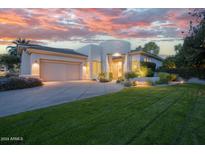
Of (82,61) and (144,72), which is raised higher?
(82,61)

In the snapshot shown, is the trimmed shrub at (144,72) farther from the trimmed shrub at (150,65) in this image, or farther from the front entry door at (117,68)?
the front entry door at (117,68)

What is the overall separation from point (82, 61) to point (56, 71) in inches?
141

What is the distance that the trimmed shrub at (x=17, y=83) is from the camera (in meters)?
9.42

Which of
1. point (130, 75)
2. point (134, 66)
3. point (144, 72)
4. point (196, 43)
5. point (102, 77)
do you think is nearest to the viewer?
point (196, 43)

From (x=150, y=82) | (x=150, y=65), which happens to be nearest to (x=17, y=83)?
(x=150, y=82)

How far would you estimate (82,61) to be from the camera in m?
16.5

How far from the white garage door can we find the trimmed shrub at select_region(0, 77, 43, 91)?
1752 millimetres

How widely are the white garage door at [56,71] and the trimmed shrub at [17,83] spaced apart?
5.75 ft

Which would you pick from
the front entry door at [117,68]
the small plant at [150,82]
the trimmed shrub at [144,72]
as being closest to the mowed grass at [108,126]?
the small plant at [150,82]

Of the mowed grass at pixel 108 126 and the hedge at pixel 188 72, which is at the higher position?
the hedge at pixel 188 72

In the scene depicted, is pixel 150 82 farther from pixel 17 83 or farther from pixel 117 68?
pixel 17 83

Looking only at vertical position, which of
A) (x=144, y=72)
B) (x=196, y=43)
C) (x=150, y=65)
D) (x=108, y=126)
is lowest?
(x=108, y=126)
